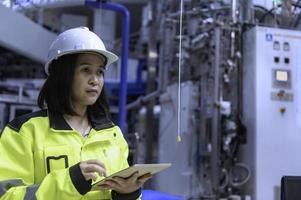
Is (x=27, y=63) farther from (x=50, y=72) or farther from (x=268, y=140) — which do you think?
(x=50, y=72)

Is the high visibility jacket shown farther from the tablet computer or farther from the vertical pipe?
the vertical pipe

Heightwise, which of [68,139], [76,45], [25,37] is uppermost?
[25,37]

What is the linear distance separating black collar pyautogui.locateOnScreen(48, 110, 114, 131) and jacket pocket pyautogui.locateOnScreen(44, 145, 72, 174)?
0.07 meters

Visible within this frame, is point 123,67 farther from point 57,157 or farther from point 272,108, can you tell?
point 57,157

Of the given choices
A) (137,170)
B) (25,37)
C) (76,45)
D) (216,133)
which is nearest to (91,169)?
(137,170)

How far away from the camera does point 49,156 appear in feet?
3.88

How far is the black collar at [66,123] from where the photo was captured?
4.07 ft

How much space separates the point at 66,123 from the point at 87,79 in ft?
0.47

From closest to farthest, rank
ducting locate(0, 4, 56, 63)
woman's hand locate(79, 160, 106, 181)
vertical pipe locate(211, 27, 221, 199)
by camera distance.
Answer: woman's hand locate(79, 160, 106, 181) < vertical pipe locate(211, 27, 221, 199) < ducting locate(0, 4, 56, 63)

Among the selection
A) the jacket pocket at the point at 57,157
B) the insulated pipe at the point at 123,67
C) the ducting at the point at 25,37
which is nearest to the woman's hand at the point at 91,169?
the jacket pocket at the point at 57,157

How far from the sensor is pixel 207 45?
3814 millimetres

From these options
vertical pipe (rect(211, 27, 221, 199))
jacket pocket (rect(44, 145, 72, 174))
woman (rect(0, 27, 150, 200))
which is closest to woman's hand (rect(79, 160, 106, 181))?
woman (rect(0, 27, 150, 200))

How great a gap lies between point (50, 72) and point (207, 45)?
2652 millimetres

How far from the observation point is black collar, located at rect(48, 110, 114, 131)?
1.24 m
